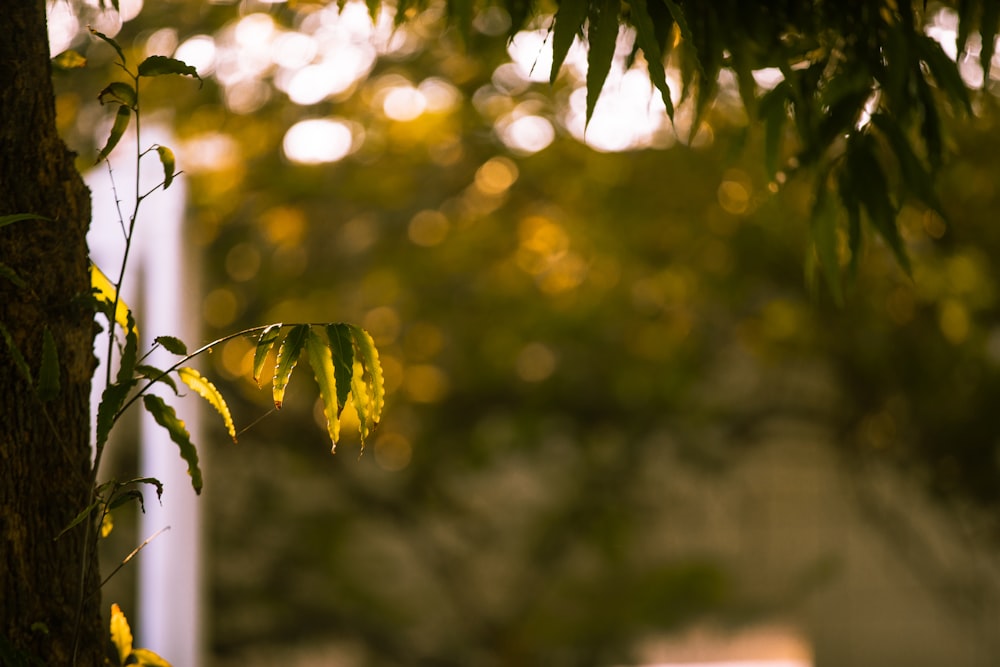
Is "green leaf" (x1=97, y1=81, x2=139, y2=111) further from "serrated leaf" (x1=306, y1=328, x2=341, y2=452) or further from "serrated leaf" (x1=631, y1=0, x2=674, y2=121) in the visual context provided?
"serrated leaf" (x1=631, y1=0, x2=674, y2=121)

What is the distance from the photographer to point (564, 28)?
88cm

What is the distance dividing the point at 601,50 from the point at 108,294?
0.48 meters

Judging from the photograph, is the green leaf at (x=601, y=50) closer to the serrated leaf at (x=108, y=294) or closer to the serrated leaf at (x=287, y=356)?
the serrated leaf at (x=287, y=356)

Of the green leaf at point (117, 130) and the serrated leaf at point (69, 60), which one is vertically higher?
the serrated leaf at point (69, 60)

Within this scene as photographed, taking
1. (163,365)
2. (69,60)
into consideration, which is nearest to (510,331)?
(163,365)

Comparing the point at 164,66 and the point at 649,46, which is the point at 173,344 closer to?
the point at 164,66

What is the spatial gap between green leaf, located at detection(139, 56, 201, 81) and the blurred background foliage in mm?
2310

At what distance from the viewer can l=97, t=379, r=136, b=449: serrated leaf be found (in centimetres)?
84

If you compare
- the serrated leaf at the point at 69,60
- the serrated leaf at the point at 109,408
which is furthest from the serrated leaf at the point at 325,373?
the serrated leaf at the point at 69,60

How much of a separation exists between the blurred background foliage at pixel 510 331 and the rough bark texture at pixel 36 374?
2295mm

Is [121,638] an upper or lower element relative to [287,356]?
lower

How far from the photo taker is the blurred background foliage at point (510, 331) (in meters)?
3.97

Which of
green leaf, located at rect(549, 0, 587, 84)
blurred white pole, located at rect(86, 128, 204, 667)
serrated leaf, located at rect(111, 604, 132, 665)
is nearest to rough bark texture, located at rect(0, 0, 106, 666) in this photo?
serrated leaf, located at rect(111, 604, 132, 665)

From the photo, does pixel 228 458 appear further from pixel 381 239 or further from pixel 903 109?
pixel 903 109
